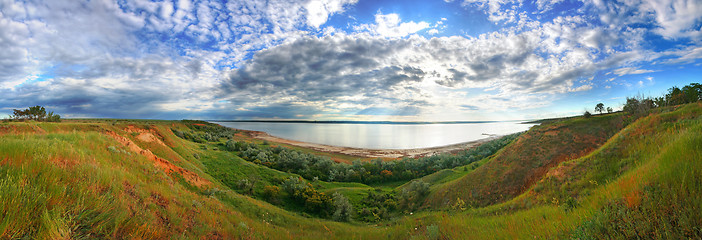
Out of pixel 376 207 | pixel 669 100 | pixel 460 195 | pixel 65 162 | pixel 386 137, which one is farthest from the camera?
pixel 386 137

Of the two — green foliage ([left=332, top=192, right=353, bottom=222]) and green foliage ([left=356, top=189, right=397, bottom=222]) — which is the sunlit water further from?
green foliage ([left=332, top=192, right=353, bottom=222])

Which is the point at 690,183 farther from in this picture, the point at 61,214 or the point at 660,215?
the point at 61,214

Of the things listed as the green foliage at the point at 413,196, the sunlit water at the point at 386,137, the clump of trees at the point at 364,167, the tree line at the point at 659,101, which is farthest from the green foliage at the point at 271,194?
the sunlit water at the point at 386,137

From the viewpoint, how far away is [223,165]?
63.8ft

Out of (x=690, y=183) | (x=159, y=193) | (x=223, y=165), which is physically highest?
(x=690, y=183)

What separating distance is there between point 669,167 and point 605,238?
169 cm

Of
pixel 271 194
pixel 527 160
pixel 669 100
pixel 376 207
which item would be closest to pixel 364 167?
pixel 376 207

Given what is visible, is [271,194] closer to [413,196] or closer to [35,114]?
[413,196]

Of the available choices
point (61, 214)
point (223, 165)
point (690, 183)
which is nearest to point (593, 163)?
point (690, 183)

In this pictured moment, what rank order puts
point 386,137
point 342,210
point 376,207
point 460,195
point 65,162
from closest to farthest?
point 65,162, point 460,195, point 342,210, point 376,207, point 386,137

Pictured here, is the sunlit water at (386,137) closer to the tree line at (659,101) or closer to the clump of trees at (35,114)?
the tree line at (659,101)

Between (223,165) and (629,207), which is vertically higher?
(629,207)

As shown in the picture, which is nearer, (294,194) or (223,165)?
(294,194)

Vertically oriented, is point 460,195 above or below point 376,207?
above
